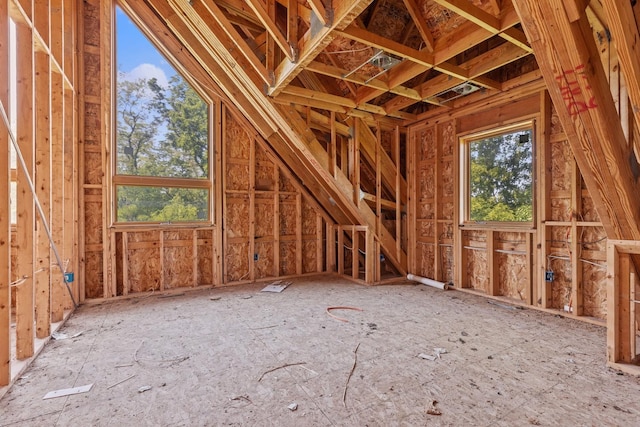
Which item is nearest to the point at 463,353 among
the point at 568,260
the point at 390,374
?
the point at 390,374

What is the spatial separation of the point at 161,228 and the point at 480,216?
4.68m

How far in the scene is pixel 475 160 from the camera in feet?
14.1

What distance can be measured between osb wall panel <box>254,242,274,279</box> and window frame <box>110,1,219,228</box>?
0.94m

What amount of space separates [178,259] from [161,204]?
0.88m

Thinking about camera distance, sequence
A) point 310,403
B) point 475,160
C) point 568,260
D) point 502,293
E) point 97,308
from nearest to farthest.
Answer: point 310,403 < point 568,260 < point 97,308 < point 502,293 < point 475,160

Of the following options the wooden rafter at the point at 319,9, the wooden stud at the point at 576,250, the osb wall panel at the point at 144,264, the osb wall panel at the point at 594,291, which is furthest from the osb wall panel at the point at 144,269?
the osb wall panel at the point at 594,291

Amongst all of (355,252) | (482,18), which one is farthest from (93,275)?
(482,18)

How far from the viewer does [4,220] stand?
6.31ft

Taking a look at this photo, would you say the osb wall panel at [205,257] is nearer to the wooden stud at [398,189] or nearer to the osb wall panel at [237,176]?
the osb wall panel at [237,176]

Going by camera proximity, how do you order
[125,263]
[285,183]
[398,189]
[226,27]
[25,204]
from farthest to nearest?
[285,183] < [398,189] < [125,263] < [226,27] < [25,204]

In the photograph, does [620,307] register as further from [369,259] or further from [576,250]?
[369,259]

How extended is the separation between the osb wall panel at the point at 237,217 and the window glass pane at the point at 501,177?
3.58 m

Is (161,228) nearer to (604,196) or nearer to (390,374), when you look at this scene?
(390,374)

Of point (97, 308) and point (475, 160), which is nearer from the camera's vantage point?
point (97, 308)
